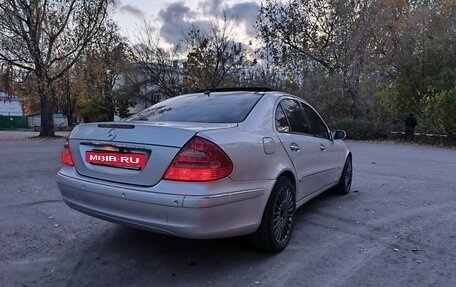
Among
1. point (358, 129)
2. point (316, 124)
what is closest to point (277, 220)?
point (316, 124)

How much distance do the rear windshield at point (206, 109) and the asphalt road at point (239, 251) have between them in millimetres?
1273

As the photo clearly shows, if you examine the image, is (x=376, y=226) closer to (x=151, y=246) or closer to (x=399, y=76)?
(x=151, y=246)

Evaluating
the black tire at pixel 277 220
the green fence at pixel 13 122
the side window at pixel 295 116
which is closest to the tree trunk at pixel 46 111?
the side window at pixel 295 116

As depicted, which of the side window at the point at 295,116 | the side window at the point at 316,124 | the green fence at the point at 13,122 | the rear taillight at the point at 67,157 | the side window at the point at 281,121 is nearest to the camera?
the rear taillight at the point at 67,157

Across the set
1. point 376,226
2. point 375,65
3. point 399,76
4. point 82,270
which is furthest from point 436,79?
point 82,270

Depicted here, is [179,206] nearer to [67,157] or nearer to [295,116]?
[67,157]

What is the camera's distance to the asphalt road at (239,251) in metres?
3.26

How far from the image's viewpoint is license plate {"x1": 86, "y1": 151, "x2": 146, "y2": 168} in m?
3.23

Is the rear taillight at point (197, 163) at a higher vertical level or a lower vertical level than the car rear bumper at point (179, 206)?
higher

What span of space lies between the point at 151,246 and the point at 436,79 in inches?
833

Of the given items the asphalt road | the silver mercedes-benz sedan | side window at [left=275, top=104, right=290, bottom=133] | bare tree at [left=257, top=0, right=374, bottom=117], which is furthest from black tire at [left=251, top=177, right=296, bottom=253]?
bare tree at [left=257, top=0, right=374, bottom=117]

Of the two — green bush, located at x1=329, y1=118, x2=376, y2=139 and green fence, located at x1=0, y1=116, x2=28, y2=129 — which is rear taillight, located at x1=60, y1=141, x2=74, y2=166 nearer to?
green bush, located at x1=329, y1=118, x2=376, y2=139

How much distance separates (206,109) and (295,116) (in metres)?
1.17

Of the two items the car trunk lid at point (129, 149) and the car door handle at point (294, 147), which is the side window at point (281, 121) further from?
the car trunk lid at point (129, 149)
